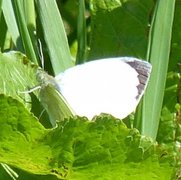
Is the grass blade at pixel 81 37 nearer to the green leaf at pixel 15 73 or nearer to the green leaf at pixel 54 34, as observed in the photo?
the green leaf at pixel 54 34

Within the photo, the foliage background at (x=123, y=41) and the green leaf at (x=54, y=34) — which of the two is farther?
the green leaf at (x=54, y=34)

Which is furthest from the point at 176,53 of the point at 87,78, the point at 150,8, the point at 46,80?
the point at 46,80

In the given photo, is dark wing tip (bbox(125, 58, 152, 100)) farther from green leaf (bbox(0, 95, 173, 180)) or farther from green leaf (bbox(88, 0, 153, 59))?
green leaf (bbox(0, 95, 173, 180))

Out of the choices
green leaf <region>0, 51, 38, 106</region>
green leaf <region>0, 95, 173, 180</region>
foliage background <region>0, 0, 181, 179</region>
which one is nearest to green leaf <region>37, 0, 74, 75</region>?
foliage background <region>0, 0, 181, 179</region>

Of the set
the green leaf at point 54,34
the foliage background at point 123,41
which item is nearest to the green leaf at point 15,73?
the foliage background at point 123,41

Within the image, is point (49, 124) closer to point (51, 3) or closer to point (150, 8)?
point (51, 3)

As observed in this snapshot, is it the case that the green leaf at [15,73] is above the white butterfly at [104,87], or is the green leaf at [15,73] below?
above
